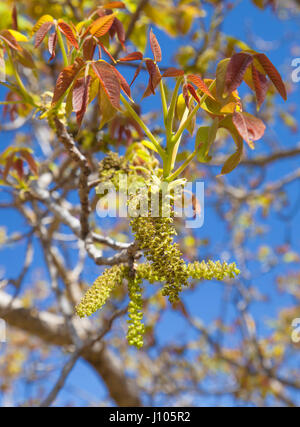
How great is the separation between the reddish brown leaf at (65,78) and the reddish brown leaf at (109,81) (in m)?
0.06

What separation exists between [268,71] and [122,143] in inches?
43.3

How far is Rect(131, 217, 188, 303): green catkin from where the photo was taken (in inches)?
34.1

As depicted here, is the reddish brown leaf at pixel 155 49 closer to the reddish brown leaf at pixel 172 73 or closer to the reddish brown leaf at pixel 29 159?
the reddish brown leaf at pixel 172 73

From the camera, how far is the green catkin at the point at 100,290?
87 cm

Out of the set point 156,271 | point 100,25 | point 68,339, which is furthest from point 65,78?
point 68,339

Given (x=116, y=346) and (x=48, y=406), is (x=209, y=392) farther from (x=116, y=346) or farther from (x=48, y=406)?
(x=48, y=406)

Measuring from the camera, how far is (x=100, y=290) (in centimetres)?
Result: 93

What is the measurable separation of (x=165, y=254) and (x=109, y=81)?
0.45 meters

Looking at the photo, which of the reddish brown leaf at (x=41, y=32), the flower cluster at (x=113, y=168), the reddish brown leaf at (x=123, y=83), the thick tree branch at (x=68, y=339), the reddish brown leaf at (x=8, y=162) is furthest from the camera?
the thick tree branch at (x=68, y=339)

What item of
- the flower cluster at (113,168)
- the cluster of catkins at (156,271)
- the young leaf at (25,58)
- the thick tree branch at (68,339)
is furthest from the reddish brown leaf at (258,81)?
the thick tree branch at (68,339)

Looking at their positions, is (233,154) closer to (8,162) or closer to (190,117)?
(190,117)

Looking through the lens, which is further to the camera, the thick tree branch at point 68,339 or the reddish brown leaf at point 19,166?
the thick tree branch at point 68,339

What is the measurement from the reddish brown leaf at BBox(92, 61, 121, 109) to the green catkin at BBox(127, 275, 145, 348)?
0.47m
